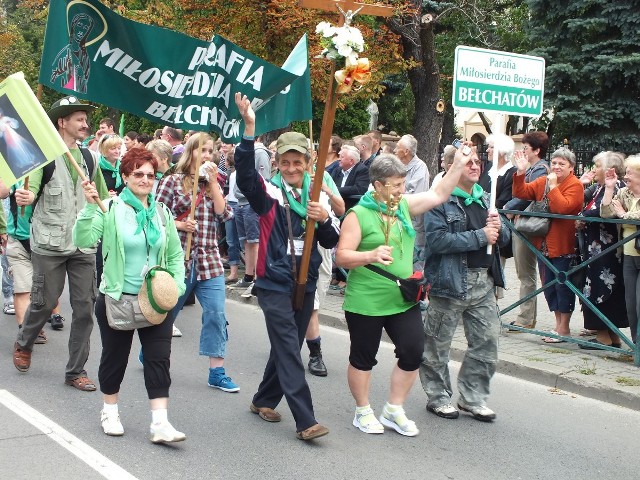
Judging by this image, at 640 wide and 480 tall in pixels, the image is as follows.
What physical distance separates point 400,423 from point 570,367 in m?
2.37

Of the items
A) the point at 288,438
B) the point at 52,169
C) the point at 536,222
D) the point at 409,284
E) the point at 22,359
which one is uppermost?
the point at 52,169

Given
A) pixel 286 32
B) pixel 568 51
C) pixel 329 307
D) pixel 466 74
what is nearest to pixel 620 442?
pixel 466 74

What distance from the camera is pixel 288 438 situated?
5855mm

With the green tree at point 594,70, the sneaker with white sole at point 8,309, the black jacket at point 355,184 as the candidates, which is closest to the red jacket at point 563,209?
the black jacket at point 355,184

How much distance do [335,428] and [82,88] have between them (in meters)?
2.88

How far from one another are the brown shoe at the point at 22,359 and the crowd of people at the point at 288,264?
0.05 feet

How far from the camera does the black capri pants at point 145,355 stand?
557 centimetres

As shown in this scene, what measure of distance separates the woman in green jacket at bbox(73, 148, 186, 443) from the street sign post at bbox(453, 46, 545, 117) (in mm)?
2769

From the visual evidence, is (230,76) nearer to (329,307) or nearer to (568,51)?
(329,307)

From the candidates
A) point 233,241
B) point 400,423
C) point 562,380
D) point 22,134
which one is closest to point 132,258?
point 22,134

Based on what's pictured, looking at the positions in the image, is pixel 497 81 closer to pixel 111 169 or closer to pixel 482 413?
pixel 482 413

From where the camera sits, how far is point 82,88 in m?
6.25

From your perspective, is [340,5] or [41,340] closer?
[340,5]

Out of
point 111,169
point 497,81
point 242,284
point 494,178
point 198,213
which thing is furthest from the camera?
point 242,284
